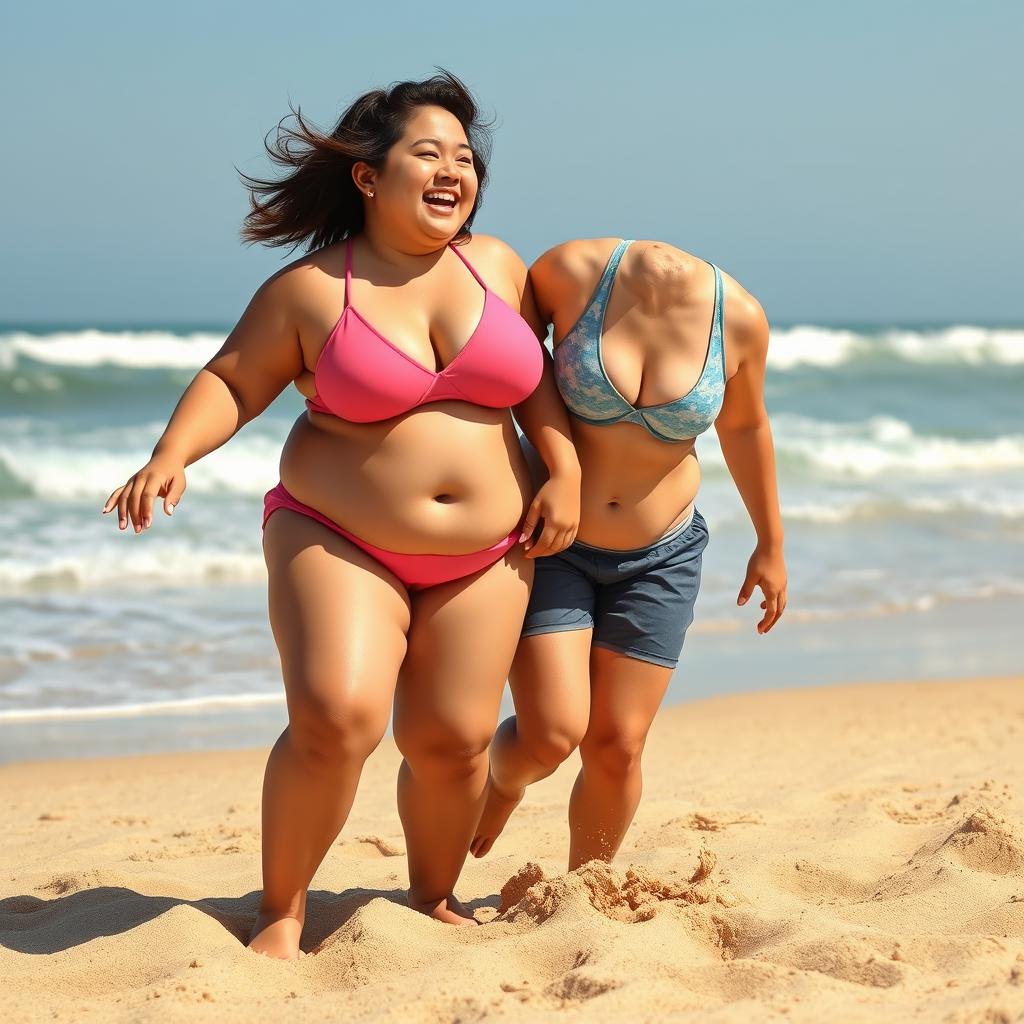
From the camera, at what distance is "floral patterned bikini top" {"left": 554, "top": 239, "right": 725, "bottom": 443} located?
12.0 ft

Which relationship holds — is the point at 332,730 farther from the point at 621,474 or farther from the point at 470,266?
the point at 470,266

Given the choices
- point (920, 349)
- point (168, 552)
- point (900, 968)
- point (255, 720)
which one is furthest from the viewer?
point (920, 349)

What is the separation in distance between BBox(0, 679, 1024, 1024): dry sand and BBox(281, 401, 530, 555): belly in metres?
0.99

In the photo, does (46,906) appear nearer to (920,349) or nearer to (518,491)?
(518,491)

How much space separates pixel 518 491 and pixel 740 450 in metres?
0.79

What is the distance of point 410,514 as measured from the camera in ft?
11.1

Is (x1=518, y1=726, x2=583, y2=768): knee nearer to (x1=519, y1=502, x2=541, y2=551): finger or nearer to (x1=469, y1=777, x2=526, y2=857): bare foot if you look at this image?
(x1=469, y1=777, x2=526, y2=857): bare foot

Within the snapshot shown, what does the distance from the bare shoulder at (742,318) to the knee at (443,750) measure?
50.0 inches

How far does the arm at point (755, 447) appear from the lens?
12.5 ft

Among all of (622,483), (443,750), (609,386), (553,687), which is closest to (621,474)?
(622,483)

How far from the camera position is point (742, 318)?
3.78 metres

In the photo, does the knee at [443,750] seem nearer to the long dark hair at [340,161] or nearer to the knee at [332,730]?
the knee at [332,730]

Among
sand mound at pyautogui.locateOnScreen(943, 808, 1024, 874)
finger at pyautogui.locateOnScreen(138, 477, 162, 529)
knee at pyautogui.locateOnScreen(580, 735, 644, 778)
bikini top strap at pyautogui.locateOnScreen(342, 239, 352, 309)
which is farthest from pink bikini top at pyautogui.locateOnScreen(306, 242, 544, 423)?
sand mound at pyautogui.locateOnScreen(943, 808, 1024, 874)

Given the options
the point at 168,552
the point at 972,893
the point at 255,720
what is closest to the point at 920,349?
the point at 168,552
